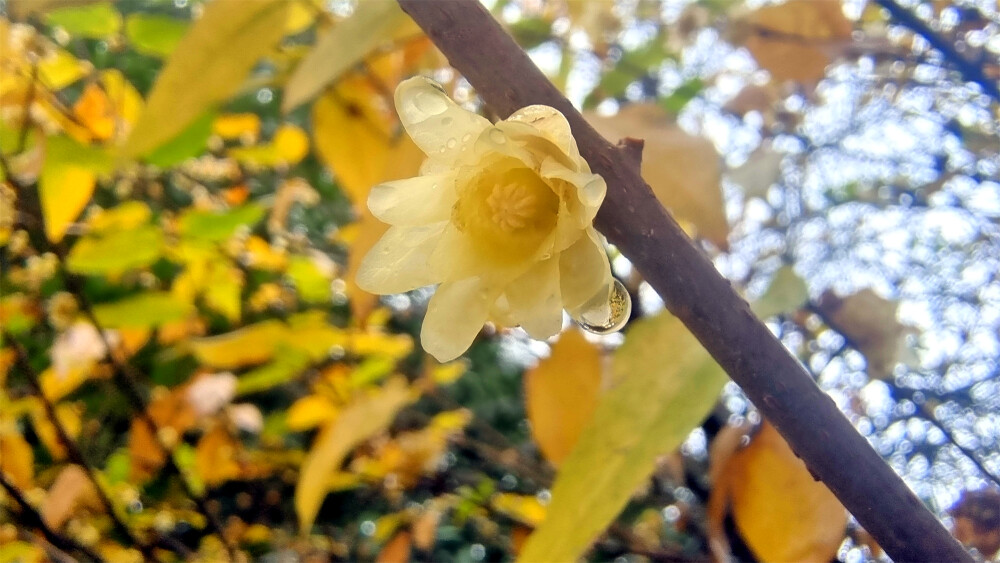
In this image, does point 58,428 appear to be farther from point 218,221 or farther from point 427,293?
point 427,293

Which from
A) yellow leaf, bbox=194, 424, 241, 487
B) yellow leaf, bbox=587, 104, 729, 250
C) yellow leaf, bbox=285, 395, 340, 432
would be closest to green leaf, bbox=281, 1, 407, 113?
yellow leaf, bbox=587, 104, 729, 250

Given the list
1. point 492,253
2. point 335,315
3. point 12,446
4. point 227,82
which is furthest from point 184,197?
point 492,253

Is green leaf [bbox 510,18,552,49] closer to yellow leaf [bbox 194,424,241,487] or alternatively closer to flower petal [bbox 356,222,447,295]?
flower petal [bbox 356,222,447,295]

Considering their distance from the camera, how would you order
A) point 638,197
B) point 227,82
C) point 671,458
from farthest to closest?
1. point 671,458
2. point 227,82
3. point 638,197

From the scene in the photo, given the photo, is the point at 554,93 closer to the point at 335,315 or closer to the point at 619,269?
the point at 619,269

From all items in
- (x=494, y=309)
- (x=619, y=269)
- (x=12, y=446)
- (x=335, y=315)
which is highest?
(x=494, y=309)

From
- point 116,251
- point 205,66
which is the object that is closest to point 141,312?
point 116,251
